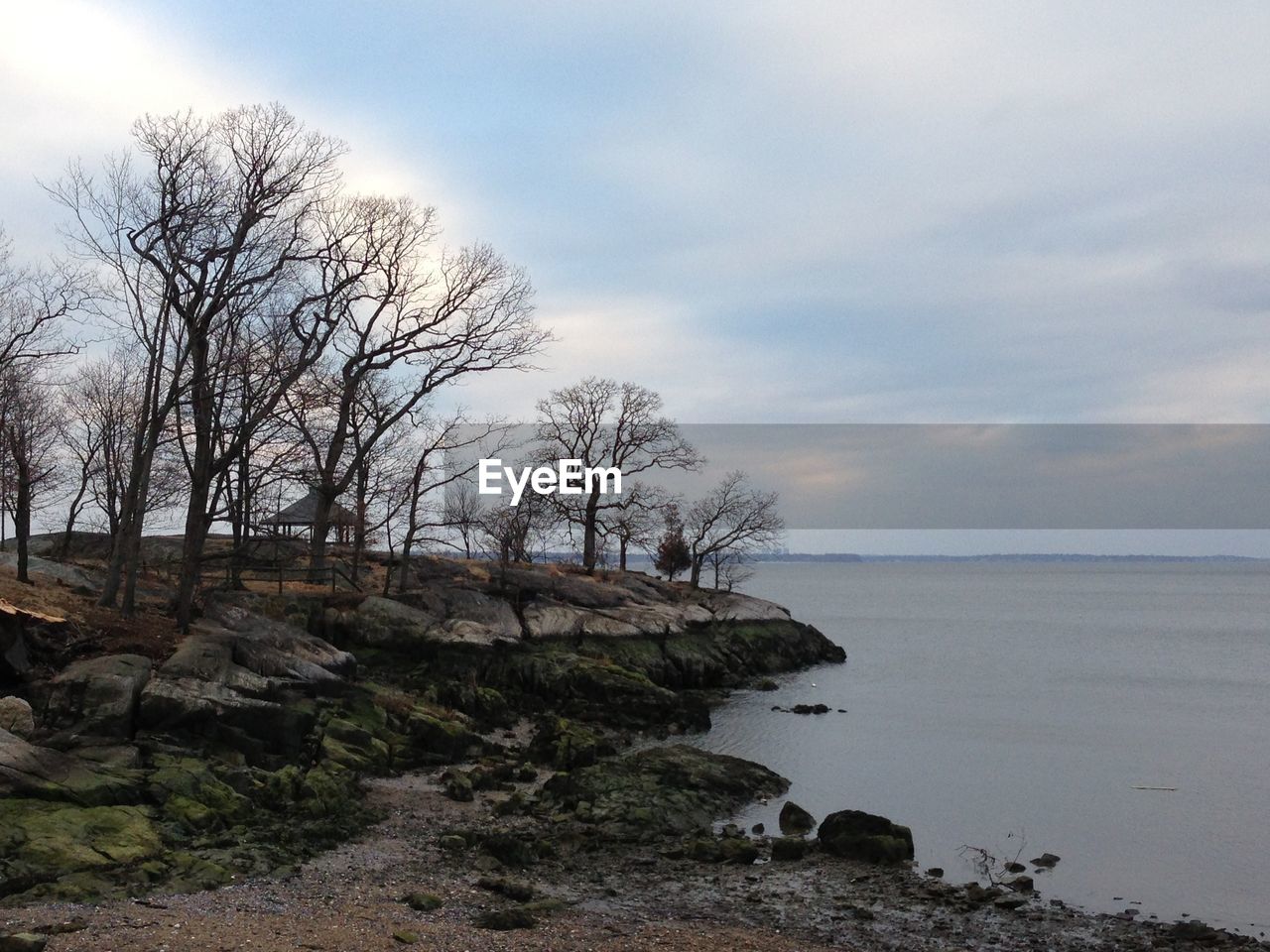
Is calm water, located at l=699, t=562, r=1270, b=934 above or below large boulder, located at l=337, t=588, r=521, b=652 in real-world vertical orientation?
below

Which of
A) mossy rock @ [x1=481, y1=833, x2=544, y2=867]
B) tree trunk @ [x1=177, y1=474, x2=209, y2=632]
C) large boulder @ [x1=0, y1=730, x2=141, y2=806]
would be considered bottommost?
mossy rock @ [x1=481, y1=833, x2=544, y2=867]

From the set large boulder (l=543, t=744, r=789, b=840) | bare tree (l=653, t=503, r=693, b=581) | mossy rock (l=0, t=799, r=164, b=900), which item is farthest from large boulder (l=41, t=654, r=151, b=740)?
bare tree (l=653, t=503, r=693, b=581)

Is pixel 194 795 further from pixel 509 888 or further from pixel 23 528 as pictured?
pixel 23 528

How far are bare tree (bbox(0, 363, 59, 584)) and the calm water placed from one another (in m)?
21.8

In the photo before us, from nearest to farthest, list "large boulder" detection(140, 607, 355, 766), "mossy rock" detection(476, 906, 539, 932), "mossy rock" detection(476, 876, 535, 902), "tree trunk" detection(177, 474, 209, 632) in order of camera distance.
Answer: "mossy rock" detection(476, 906, 539, 932) < "mossy rock" detection(476, 876, 535, 902) < "large boulder" detection(140, 607, 355, 766) < "tree trunk" detection(177, 474, 209, 632)

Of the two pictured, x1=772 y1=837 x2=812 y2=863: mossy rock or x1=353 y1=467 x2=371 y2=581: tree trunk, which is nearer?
x1=772 y1=837 x2=812 y2=863: mossy rock

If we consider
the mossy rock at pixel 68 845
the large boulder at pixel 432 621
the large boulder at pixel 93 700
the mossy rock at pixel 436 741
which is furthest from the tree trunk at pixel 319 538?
the mossy rock at pixel 68 845

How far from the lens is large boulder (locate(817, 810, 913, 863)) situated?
695 inches

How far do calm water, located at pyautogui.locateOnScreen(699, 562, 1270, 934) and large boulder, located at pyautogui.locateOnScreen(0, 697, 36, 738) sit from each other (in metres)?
13.6

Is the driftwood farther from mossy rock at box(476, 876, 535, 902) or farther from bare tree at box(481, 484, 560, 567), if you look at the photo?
bare tree at box(481, 484, 560, 567)

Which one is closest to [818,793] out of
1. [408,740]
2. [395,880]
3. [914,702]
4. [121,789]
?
[408,740]

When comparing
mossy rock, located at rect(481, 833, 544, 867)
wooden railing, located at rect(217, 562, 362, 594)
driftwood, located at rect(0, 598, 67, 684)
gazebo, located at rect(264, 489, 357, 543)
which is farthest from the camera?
gazebo, located at rect(264, 489, 357, 543)

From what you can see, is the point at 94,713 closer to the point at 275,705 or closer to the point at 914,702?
the point at 275,705

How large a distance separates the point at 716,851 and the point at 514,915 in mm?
5513
